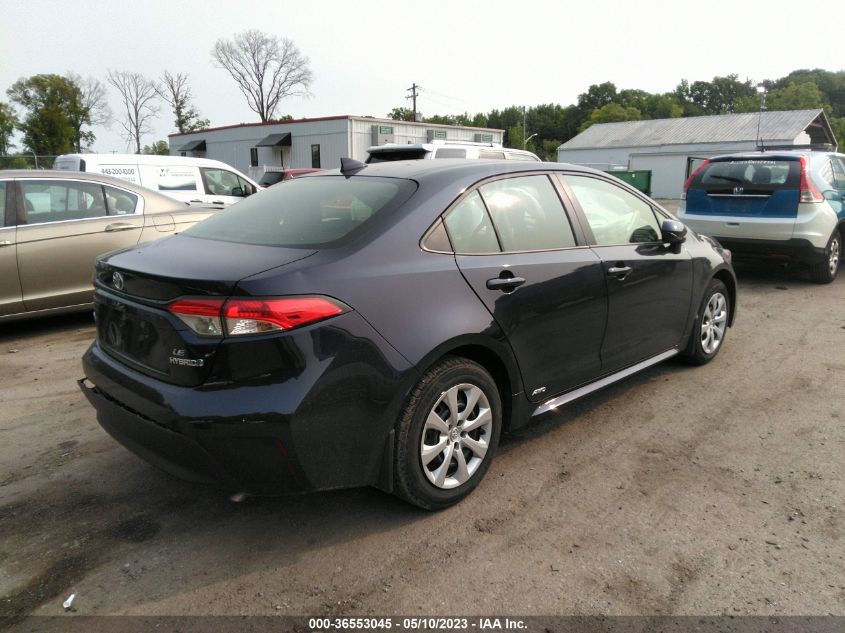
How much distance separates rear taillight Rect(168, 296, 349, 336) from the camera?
7.68 feet

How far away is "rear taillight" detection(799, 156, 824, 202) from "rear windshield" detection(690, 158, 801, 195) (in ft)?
0.15

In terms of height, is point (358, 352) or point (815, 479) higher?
point (358, 352)

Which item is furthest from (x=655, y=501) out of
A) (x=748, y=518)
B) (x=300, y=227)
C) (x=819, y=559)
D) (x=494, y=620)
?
(x=300, y=227)

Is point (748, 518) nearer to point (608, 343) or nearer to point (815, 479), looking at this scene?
point (815, 479)

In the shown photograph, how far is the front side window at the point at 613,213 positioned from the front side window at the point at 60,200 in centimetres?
482

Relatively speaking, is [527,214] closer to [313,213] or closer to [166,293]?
[313,213]

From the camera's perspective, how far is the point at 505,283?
120 inches

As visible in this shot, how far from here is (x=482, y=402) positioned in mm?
3000

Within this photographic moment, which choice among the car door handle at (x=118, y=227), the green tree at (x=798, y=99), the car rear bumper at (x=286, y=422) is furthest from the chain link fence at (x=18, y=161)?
the green tree at (x=798, y=99)

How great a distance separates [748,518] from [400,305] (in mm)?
1891

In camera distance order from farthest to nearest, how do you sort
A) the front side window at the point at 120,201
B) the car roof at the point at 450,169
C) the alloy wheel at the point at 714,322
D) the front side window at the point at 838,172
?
the front side window at the point at 838,172 < the front side window at the point at 120,201 < the alloy wheel at the point at 714,322 < the car roof at the point at 450,169

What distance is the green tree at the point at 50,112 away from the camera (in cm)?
4622

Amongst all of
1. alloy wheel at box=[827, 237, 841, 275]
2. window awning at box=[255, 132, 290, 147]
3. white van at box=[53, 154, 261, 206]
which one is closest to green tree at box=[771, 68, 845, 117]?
window awning at box=[255, 132, 290, 147]

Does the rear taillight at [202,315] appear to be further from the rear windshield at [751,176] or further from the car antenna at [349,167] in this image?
the rear windshield at [751,176]
